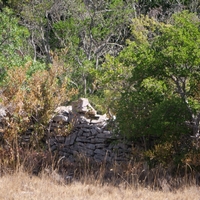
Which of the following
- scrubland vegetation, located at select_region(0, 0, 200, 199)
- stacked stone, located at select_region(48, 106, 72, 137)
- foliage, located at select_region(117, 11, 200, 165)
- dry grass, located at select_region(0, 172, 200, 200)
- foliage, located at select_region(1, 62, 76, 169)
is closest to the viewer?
dry grass, located at select_region(0, 172, 200, 200)

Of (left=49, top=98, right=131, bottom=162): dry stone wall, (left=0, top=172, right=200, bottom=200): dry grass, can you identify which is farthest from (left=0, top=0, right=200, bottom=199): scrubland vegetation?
(left=49, top=98, right=131, bottom=162): dry stone wall

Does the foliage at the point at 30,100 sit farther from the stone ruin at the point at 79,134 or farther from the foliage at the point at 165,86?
the foliage at the point at 165,86

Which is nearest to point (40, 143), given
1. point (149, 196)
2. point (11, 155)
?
point (11, 155)

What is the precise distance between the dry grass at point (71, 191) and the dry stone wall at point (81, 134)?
3.37 m

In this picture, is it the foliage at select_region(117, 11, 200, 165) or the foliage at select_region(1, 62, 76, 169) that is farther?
the foliage at select_region(1, 62, 76, 169)

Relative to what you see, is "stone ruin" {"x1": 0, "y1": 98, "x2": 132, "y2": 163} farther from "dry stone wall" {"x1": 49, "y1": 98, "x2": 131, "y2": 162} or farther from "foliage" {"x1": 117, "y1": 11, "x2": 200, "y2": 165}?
"foliage" {"x1": 117, "y1": 11, "x2": 200, "y2": 165}

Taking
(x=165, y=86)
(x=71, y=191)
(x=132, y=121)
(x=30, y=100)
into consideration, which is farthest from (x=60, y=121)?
(x=71, y=191)

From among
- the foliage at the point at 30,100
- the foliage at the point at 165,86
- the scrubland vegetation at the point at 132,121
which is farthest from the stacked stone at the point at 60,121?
the foliage at the point at 165,86

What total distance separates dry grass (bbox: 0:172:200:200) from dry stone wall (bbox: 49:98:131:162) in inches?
133

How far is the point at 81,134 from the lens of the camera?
11125 millimetres

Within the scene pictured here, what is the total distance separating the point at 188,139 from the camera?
8.34 metres

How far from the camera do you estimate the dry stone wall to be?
10.7 m

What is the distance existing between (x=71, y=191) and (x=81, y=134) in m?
4.55

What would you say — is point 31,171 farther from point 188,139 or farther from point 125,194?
point 188,139
